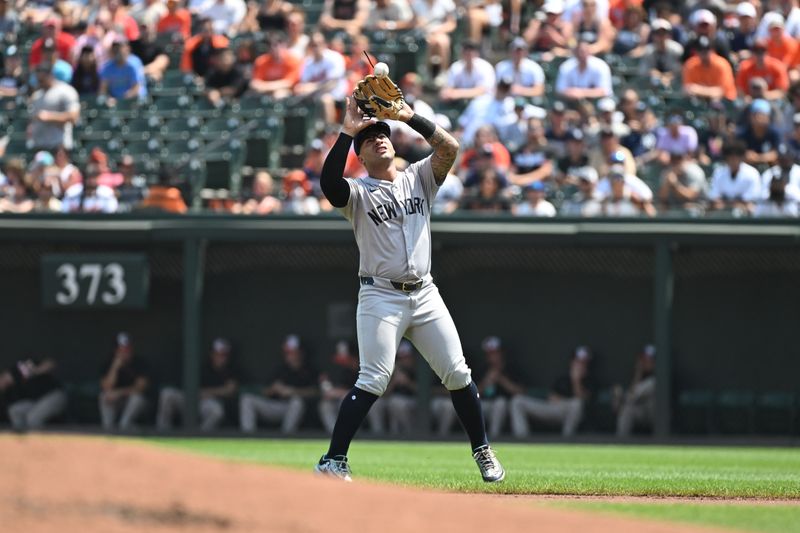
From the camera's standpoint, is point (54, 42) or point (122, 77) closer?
point (122, 77)

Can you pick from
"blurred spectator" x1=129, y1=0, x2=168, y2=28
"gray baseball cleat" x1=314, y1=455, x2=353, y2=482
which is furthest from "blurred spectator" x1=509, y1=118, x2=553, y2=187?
"gray baseball cleat" x1=314, y1=455, x2=353, y2=482

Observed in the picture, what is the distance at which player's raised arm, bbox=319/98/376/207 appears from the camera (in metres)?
6.90

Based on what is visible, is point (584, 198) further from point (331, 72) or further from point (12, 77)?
point (12, 77)

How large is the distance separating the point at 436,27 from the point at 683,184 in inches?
142

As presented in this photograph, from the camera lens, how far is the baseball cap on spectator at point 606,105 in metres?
14.3

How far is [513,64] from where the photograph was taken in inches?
591

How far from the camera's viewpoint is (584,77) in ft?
48.2

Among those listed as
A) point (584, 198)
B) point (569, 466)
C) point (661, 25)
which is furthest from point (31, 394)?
point (661, 25)

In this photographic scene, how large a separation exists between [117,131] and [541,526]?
1194cm

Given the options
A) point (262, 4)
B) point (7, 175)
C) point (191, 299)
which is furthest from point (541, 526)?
point (262, 4)

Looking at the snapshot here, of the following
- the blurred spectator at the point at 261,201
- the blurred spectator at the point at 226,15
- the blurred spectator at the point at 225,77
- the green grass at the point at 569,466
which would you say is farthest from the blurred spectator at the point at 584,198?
the blurred spectator at the point at 226,15

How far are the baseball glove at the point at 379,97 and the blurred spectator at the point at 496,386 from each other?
24.6 feet

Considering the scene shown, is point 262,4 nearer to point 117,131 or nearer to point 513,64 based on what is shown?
point 117,131

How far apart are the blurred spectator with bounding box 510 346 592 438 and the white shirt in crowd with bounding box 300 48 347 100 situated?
3.78 m
